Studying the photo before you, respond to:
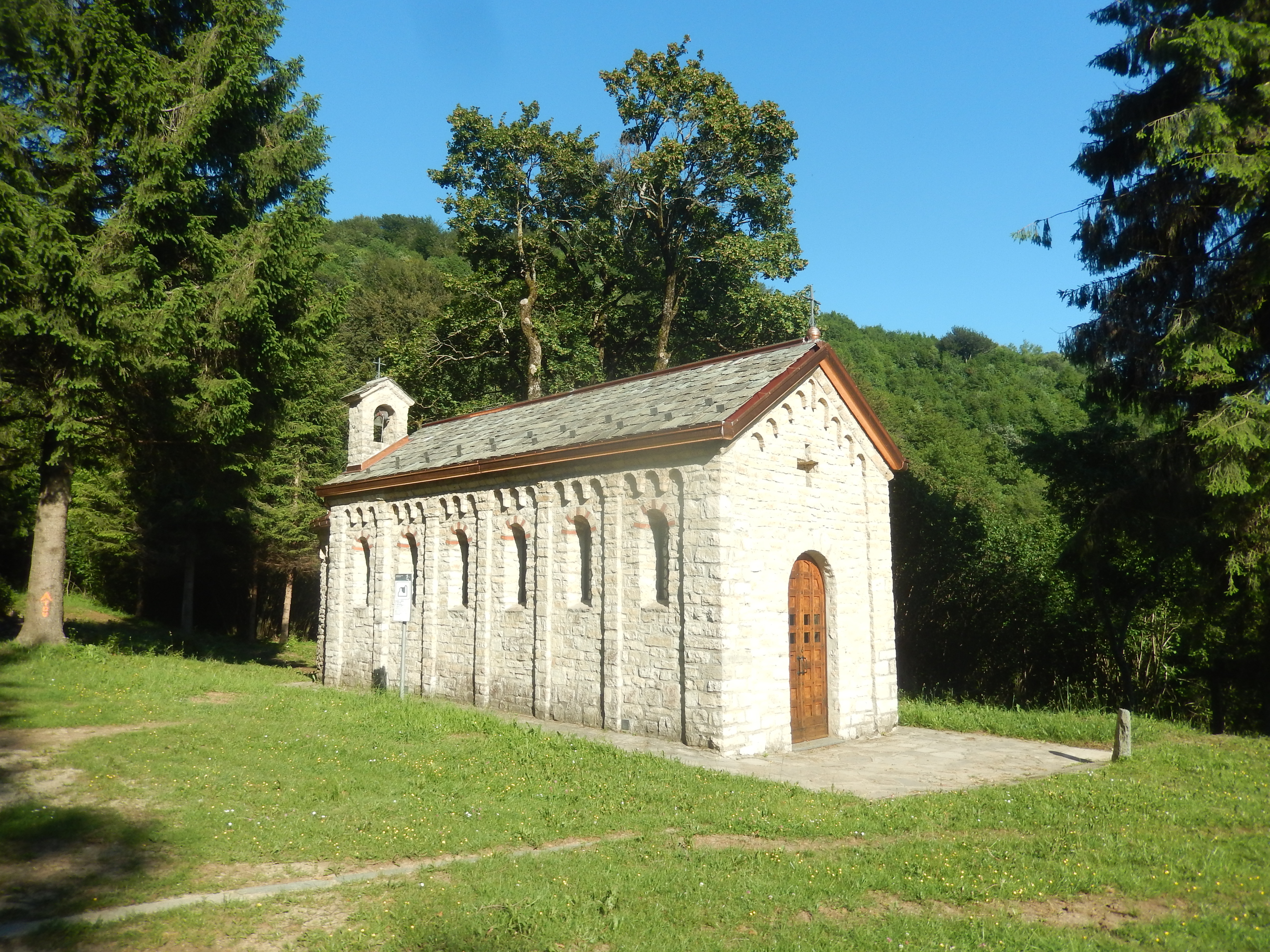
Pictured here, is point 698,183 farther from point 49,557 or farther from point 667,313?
point 49,557

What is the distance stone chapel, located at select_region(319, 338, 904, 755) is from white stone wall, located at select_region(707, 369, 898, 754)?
0.11ft

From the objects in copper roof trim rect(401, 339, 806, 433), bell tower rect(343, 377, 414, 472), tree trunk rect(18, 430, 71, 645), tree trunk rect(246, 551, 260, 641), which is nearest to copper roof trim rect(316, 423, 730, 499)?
bell tower rect(343, 377, 414, 472)

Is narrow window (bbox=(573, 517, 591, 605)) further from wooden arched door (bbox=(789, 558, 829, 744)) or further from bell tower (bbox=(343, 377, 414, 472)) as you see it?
bell tower (bbox=(343, 377, 414, 472))

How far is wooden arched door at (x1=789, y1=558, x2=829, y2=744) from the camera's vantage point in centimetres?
1284

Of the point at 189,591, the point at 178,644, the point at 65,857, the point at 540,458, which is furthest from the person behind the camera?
the point at 189,591

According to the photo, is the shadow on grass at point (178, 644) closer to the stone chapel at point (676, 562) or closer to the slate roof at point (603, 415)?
the slate roof at point (603, 415)

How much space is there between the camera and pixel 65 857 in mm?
Result: 6699

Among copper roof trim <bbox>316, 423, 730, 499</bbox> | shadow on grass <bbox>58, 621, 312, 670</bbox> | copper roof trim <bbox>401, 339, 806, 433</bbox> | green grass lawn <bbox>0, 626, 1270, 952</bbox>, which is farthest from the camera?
shadow on grass <bbox>58, 621, 312, 670</bbox>

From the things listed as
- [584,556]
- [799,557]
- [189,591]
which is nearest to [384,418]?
[584,556]

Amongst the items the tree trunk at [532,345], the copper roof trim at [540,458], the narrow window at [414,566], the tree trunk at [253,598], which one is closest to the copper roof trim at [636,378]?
the copper roof trim at [540,458]

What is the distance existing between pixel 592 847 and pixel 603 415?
905cm

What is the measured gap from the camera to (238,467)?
20.2m

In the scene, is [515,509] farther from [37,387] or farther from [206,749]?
[37,387]

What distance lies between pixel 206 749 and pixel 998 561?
1957 cm
